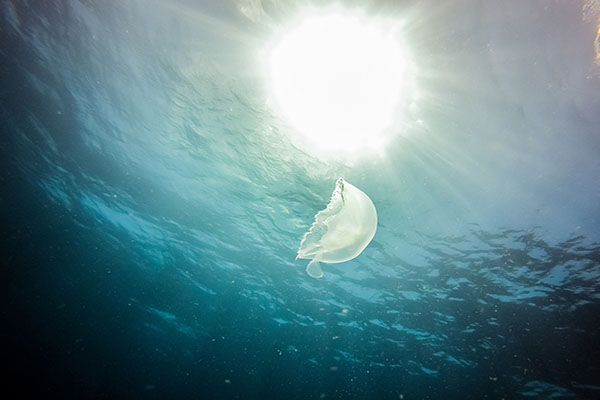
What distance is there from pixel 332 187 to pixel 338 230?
3925 millimetres

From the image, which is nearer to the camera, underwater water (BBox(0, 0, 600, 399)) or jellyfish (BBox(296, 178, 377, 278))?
jellyfish (BBox(296, 178, 377, 278))

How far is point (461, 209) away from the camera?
25.5ft

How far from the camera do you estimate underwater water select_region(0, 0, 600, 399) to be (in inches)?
217

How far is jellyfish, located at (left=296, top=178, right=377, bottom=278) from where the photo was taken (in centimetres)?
464

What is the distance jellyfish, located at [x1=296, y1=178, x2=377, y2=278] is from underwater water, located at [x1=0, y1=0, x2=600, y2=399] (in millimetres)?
2893

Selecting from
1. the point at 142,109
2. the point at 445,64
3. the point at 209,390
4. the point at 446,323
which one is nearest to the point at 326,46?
the point at 445,64

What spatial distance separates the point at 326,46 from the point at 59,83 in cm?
926

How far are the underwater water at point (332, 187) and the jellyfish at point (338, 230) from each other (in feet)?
9.49

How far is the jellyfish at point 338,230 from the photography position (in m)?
4.64

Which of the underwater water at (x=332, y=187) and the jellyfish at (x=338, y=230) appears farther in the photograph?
the underwater water at (x=332, y=187)

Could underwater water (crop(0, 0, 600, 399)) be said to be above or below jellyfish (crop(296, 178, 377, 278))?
above

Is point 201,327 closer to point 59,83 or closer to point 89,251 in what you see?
point 89,251

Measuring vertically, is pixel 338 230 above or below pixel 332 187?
below

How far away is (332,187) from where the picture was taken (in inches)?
340
